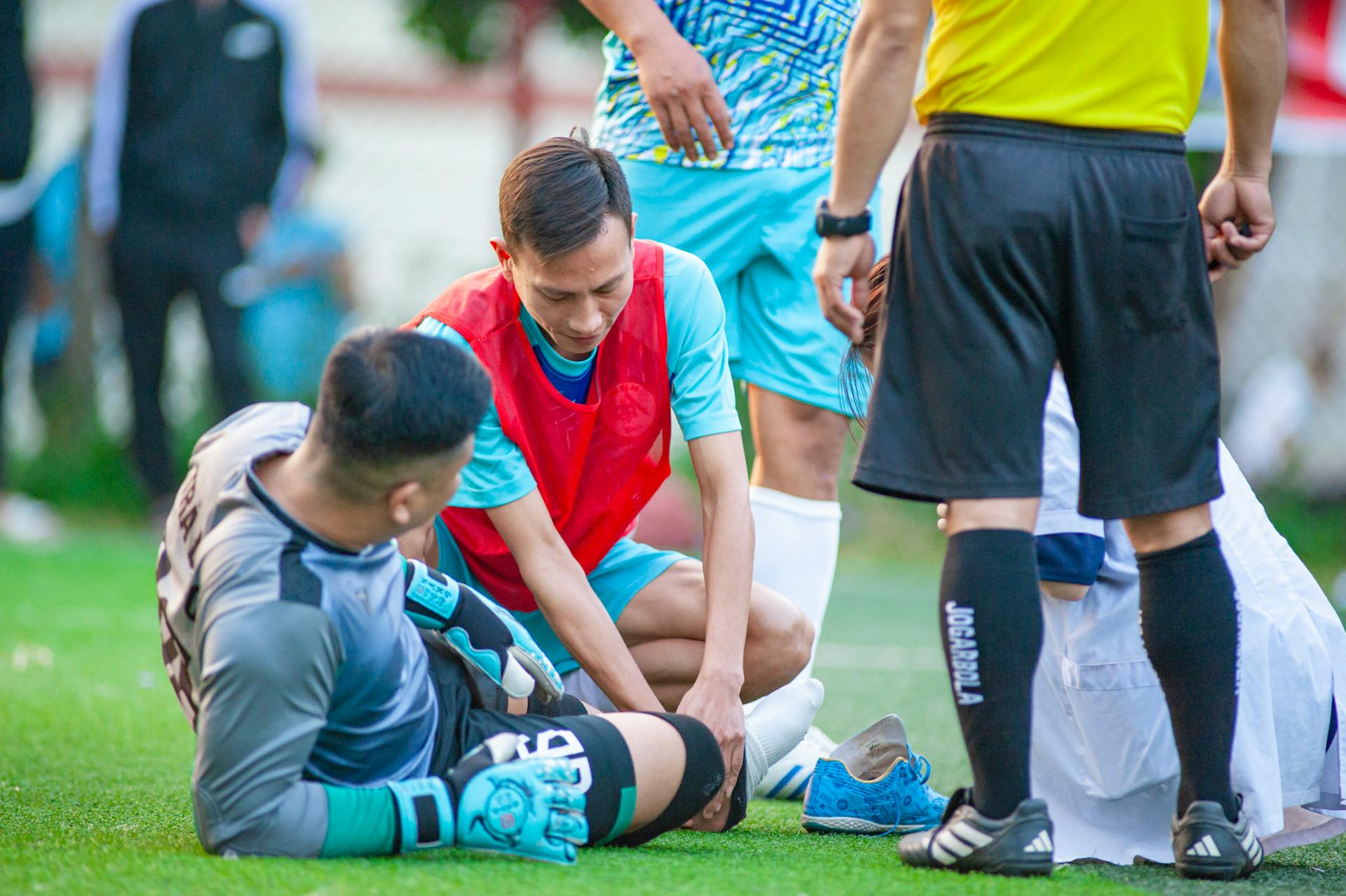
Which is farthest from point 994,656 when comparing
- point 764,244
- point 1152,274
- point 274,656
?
point 764,244

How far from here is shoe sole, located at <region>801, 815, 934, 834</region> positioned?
8.00ft

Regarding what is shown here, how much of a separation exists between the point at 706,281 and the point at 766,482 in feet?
1.81

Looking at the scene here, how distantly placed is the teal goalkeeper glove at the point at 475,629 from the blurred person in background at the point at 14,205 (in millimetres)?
4725

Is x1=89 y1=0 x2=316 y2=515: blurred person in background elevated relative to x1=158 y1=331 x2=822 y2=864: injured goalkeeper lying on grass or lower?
lower

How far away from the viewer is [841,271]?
2049 mm

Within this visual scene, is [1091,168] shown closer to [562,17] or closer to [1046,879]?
[1046,879]

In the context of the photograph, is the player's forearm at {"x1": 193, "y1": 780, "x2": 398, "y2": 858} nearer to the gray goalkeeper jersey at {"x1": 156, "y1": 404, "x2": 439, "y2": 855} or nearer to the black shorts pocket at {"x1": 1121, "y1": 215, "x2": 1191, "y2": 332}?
the gray goalkeeper jersey at {"x1": 156, "y1": 404, "x2": 439, "y2": 855}

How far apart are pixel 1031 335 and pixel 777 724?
932mm

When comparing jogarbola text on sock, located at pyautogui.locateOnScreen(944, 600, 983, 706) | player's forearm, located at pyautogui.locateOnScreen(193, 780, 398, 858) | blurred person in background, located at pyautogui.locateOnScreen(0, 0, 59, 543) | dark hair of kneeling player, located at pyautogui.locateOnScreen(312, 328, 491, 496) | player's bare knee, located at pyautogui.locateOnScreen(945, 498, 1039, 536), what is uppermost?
dark hair of kneeling player, located at pyautogui.locateOnScreen(312, 328, 491, 496)

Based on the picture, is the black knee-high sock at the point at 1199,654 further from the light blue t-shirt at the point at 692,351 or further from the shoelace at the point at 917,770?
the light blue t-shirt at the point at 692,351

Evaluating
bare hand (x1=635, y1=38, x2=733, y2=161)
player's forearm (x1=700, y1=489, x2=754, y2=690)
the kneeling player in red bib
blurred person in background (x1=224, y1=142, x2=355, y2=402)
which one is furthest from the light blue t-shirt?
blurred person in background (x1=224, y1=142, x2=355, y2=402)

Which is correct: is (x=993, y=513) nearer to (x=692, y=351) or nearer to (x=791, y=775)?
(x=692, y=351)

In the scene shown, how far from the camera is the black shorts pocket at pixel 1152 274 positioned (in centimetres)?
197

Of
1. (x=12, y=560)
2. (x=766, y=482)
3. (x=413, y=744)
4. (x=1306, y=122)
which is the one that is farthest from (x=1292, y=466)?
(x=413, y=744)
